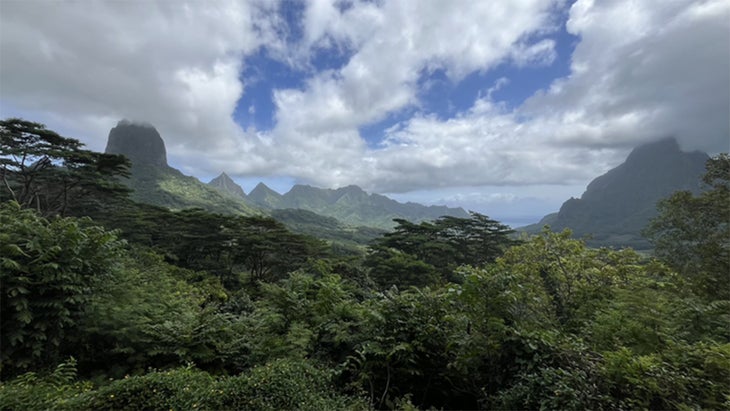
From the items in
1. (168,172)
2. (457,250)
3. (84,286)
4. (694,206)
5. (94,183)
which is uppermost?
(168,172)

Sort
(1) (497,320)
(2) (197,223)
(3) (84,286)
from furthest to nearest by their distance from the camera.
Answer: (2) (197,223), (3) (84,286), (1) (497,320)

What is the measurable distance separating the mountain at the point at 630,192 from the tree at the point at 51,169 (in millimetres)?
139159

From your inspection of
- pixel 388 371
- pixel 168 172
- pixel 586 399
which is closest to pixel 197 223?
pixel 388 371

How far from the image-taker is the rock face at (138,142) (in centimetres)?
12325

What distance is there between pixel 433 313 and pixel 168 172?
14380cm

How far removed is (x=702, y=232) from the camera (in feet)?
31.3

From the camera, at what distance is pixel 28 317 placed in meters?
4.44

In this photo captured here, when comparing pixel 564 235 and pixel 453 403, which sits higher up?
pixel 564 235

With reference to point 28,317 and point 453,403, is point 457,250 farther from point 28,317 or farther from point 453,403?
point 28,317

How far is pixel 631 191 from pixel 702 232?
191 m

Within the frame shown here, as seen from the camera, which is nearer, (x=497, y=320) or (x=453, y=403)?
(x=497, y=320)

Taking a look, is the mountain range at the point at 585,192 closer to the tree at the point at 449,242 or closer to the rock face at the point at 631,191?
the rock face at the point at 631,191

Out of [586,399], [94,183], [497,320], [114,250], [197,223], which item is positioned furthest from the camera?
[197,223]

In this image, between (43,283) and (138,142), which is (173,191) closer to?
(138,142)
